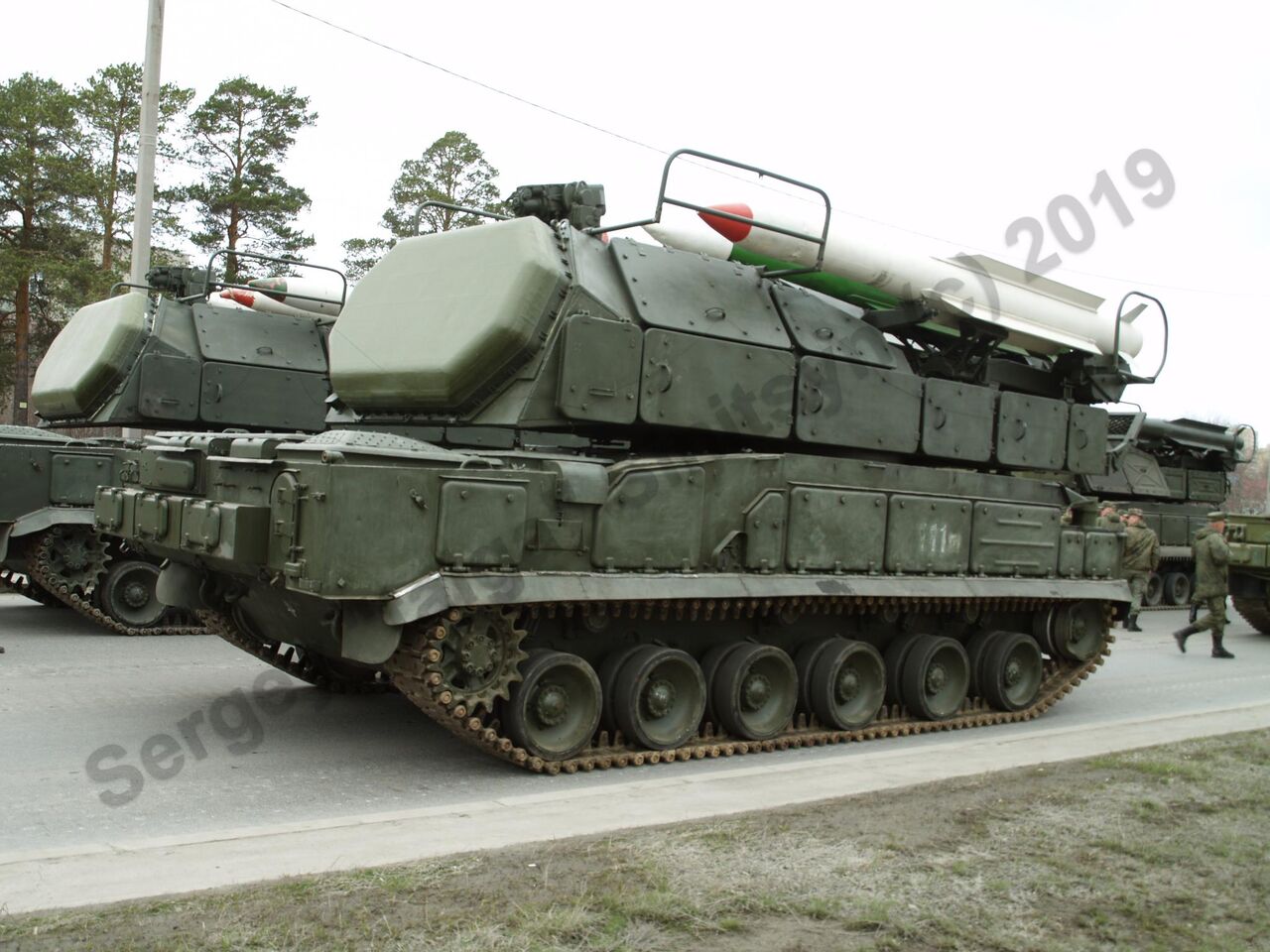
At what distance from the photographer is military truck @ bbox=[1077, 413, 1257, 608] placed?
2069cm

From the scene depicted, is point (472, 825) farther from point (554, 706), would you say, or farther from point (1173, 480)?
point (1173, 480)

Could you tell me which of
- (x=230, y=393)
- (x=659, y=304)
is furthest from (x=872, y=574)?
(x=230, y=393)

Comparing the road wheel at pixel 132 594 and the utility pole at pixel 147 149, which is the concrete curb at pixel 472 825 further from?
the utility pole at pixel 147 149

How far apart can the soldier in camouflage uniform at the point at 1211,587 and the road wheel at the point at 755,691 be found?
8.19m

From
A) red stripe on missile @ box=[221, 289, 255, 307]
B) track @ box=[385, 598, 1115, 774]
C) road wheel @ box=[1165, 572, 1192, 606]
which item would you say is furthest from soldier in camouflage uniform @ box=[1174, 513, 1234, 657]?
red stripe on missile @ box=[221, 289, 255, 307]

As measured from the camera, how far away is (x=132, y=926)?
161 inches

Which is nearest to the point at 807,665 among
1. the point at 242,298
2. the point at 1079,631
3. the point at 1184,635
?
the point at 1079,631

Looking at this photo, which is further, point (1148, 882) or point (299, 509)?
point (299, 509)

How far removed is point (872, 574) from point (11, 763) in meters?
5.19

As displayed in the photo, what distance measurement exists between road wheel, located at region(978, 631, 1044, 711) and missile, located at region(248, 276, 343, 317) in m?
8.30

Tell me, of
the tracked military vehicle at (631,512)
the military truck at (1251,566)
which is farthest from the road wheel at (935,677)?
the military truck at (1251,566)

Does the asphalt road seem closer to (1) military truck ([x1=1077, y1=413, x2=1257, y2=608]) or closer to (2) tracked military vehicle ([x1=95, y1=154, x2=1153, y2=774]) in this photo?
(2) tracked military vehicle ([x1=95, y1=154, x2=1153, y2=774])

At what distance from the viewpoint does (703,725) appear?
8.04 metres

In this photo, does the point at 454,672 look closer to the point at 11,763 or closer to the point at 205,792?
the point at 205,792
